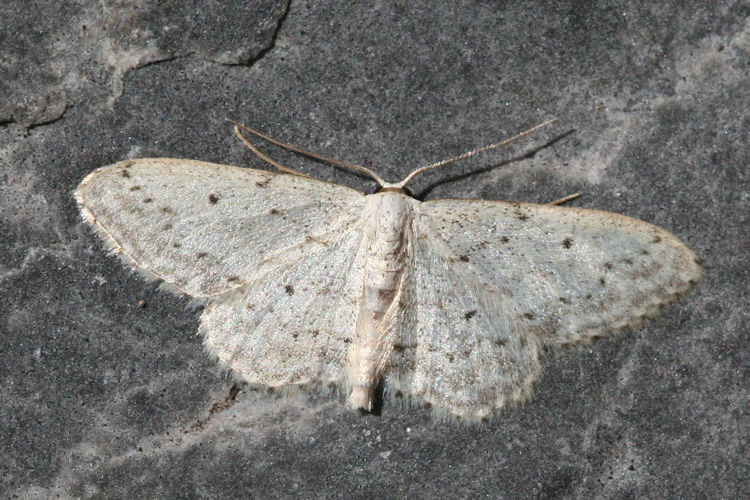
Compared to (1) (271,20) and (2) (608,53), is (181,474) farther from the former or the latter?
(2) (608,53)

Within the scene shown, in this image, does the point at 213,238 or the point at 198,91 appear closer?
the point at 213,238

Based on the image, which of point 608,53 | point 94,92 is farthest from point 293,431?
point 608,53

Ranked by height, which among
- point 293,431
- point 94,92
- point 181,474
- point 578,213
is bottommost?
point 181,474

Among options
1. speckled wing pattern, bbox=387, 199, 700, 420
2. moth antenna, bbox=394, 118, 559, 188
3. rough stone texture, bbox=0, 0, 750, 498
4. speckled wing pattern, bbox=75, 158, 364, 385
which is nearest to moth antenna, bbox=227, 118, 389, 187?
rough stone texture, bbox=0, 0, 750, 498

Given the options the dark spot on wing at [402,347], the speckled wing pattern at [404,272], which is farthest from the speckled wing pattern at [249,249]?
the dark spot on wing at [402,347]

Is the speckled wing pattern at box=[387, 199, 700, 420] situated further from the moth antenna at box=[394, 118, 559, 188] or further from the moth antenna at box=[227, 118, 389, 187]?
the moth antenna at box=[227, 118, 389, 187]
